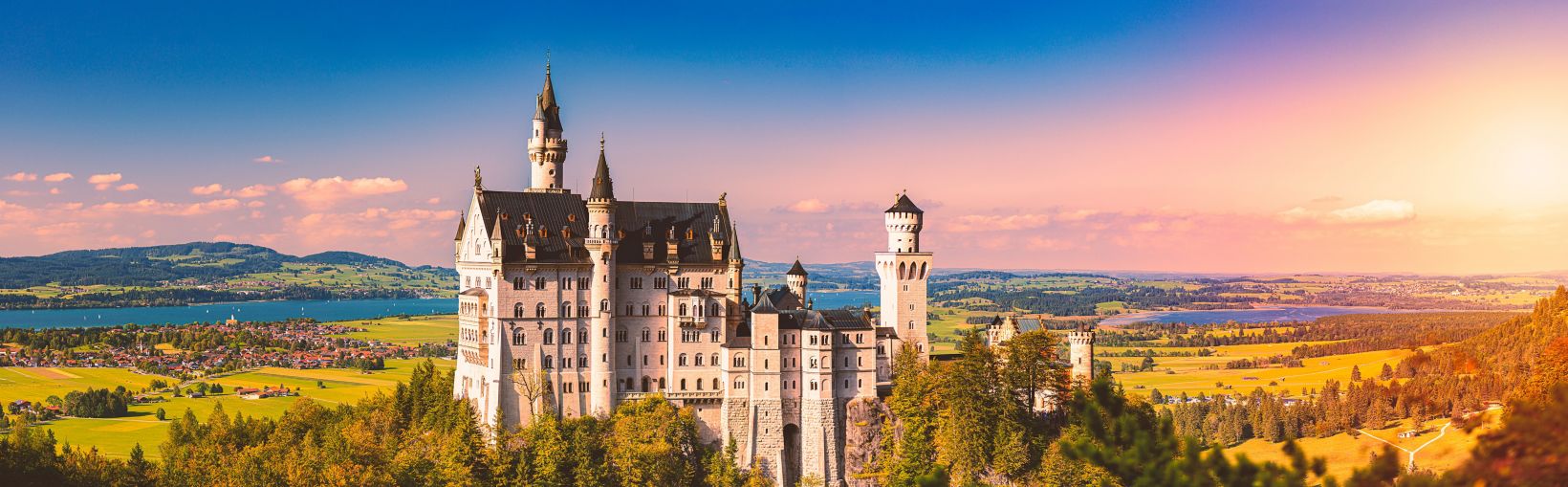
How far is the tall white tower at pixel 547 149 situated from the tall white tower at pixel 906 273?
25.3 m

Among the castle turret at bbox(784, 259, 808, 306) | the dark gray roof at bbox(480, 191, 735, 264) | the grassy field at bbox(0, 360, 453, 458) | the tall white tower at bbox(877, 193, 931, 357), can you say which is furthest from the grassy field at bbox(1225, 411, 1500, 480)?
the grassy field at bbox(0, 360, 453, 458)

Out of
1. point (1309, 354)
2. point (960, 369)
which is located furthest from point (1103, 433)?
point (1309, 354)

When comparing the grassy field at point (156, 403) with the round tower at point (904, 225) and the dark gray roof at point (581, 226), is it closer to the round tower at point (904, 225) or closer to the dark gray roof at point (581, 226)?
the dark gray roof at point (581, 226)

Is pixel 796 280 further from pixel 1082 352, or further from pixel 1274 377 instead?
pixel 1274 377

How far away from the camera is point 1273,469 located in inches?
1012

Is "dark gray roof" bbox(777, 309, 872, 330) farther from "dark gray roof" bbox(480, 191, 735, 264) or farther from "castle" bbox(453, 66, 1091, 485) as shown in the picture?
"dark gray roof" bbox(480, 191, 735, 264)

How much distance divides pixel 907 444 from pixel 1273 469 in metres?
53.0

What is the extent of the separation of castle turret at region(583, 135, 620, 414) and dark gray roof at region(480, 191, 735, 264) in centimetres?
144

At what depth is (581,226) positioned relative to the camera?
81750mm

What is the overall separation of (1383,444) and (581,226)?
212ft

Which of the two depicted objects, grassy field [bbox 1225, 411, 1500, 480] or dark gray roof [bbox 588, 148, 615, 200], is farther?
dark gray roof [bbox 588, 148, 615, 200]

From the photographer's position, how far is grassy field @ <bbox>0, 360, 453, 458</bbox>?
405ft

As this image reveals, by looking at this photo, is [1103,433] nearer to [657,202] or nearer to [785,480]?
[785,480]

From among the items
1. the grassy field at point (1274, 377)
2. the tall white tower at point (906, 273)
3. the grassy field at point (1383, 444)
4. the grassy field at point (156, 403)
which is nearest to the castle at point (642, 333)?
the tall white tower at point (906, 273)
